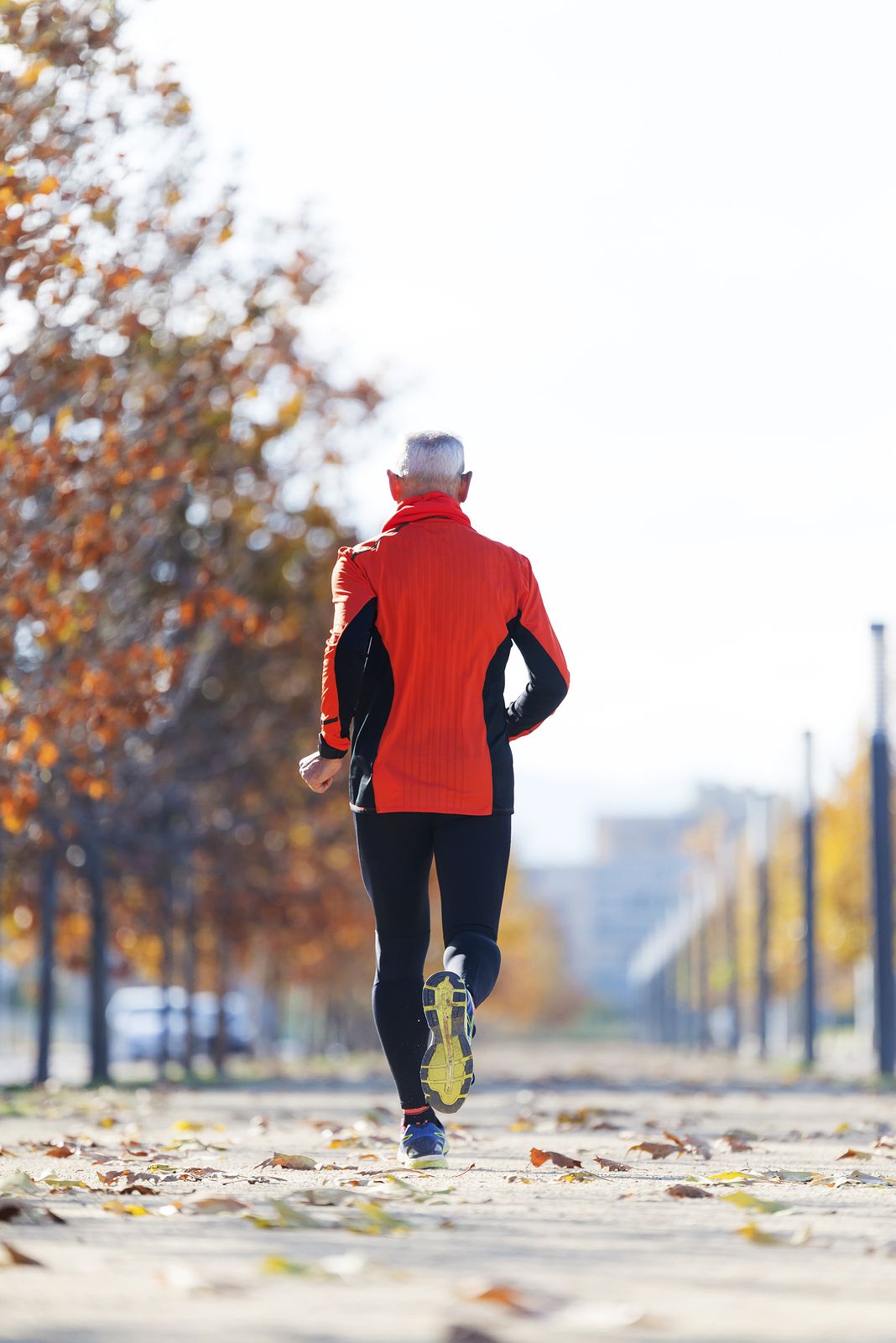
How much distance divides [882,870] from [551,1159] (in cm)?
1551

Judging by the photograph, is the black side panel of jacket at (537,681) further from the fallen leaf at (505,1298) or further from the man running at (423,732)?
the fallen leaf at (505,1298)

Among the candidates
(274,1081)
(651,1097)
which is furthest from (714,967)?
(651,1097)

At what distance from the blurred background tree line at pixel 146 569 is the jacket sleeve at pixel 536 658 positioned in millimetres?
4947

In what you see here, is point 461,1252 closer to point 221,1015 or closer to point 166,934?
point 166,934

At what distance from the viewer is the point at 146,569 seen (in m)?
20.6

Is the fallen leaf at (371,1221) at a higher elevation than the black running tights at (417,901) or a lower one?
lower

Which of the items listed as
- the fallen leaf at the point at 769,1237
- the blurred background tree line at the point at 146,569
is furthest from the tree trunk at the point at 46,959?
the fallen leaf at the point at 769,1237

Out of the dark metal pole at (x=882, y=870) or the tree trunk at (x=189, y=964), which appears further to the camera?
the tree trunk at (x=189, y=964)

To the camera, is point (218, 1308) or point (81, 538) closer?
point (218, 1308)

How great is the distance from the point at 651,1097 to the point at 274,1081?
22.8 feet

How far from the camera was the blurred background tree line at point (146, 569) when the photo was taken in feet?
41.4

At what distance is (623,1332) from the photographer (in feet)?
10.8

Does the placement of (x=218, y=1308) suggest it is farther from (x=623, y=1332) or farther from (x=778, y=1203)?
(x=778, y=1203)

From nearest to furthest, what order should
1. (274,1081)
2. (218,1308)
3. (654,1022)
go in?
1. (218,1308)
2. (274,1081)
3. (654,1022)
